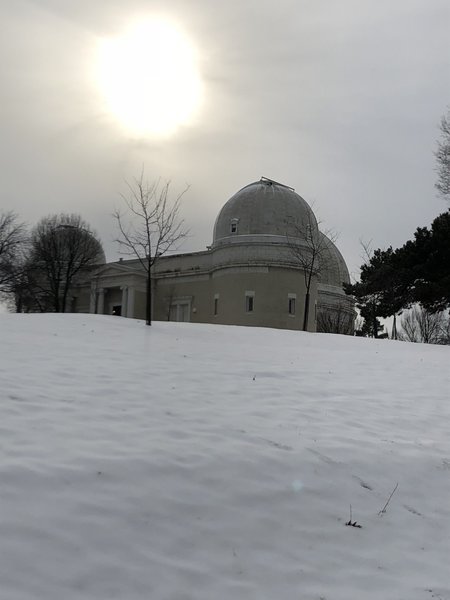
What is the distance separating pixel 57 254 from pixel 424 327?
30.7m

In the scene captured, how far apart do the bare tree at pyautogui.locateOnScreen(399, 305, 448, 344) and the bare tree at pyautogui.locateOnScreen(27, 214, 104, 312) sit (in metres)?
27.7

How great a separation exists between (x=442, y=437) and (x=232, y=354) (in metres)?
6.34

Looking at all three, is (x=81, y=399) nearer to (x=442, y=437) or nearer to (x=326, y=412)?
(x=326, y=412)

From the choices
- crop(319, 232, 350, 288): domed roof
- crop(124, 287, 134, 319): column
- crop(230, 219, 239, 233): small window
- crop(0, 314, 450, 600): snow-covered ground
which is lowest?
crop(0, 314, 450, 600): snow-covered ground

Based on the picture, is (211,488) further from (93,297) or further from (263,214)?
(93,297)

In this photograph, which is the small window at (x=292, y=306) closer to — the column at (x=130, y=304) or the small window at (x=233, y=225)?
the small window at (x=233, y=225)

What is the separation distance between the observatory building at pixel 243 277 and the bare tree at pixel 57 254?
2.46m

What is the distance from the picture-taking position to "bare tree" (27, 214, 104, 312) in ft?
136

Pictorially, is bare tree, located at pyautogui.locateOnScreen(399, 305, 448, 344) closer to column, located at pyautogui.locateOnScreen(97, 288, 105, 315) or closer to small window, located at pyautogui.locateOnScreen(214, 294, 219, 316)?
small window, located at pyautogui.locateOnScreen(214, 294, 219, 316)

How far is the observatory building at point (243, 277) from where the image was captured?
39250 millimetres

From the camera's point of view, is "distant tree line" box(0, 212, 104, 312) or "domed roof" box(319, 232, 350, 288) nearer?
"distant tree line" box(0, 212, 104, 312)

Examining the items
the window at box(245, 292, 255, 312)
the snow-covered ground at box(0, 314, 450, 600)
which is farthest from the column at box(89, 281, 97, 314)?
the snow-covered ground at box(0, 314, 450, 600)

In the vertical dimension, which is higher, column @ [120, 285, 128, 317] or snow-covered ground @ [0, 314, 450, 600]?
column @ [120, 285, 128, 317]

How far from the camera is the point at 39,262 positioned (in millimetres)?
41750
